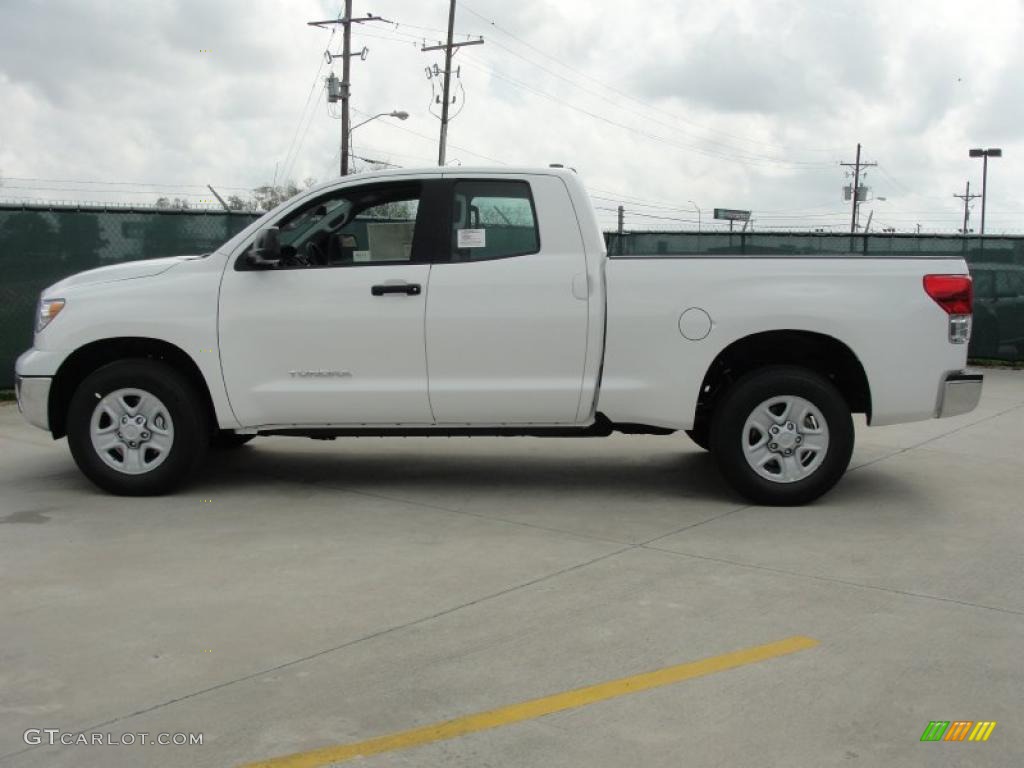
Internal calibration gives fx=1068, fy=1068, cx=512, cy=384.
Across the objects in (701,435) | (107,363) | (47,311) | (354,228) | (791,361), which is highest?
(354,228)

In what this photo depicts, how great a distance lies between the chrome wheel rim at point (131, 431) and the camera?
6.72 m

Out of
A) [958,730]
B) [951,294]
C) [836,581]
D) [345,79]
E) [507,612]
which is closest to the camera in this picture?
[958,730]

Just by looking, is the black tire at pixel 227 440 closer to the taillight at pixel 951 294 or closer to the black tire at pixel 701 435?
the black tire at pixel 701 435

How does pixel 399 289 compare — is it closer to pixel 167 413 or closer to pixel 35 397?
pixel 167 413

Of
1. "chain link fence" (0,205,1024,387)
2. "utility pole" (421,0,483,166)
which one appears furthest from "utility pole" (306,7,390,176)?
"chain link fence" (0,205,1024,387)

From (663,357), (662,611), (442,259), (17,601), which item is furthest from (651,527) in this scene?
(17,601)

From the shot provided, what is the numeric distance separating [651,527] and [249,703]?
2.99 metres

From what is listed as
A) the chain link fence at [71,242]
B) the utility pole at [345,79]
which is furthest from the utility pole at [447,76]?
the chain link fence at [71,242]

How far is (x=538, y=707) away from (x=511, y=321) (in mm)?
3218

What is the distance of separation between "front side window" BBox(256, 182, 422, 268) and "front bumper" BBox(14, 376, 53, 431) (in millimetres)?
1714

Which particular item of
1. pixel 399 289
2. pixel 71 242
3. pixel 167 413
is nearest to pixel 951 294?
pixel 399 289

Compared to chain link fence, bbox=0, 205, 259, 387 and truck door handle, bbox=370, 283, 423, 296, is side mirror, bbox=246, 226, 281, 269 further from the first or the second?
chain link fence, bbox=0, 205, 259, 387

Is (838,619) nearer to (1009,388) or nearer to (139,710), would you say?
(139,710)

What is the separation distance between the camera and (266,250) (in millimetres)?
6438
